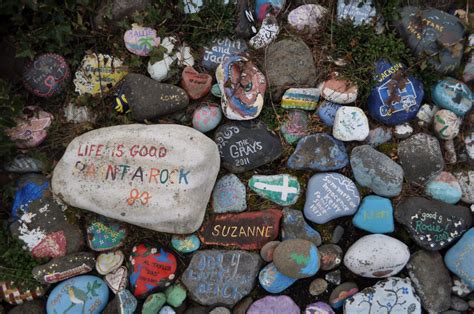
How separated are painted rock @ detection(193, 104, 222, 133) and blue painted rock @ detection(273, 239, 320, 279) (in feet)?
3.28

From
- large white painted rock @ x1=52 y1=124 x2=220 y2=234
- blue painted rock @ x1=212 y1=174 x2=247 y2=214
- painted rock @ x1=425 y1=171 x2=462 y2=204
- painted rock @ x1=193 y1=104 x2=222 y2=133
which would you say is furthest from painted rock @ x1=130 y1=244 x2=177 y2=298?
painted rock @ x1=425 y1=171 x2=462 y2=204

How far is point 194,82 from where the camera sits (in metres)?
3.28

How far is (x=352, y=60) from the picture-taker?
332 centimetres

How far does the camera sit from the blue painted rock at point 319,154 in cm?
327

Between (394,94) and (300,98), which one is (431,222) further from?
(300,98)

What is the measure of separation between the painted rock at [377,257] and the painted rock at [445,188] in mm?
447

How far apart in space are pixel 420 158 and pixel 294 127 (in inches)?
36.8

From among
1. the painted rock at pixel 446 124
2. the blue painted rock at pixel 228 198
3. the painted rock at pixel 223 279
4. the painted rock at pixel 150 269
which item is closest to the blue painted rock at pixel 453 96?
the painted rock at pixel 446 124

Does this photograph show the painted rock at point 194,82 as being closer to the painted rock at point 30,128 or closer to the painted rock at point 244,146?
the painted rock at point 244,146

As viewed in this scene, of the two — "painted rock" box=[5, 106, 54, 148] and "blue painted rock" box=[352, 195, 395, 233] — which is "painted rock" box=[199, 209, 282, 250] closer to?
"blue painted rock" box=[352, 195, 395, 233]

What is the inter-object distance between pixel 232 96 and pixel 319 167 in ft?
2.68

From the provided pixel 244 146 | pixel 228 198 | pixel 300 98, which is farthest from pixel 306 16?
pixel 228 198

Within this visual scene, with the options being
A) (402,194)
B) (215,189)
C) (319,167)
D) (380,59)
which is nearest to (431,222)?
(402,194)

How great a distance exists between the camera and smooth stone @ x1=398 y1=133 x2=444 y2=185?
324 cm
